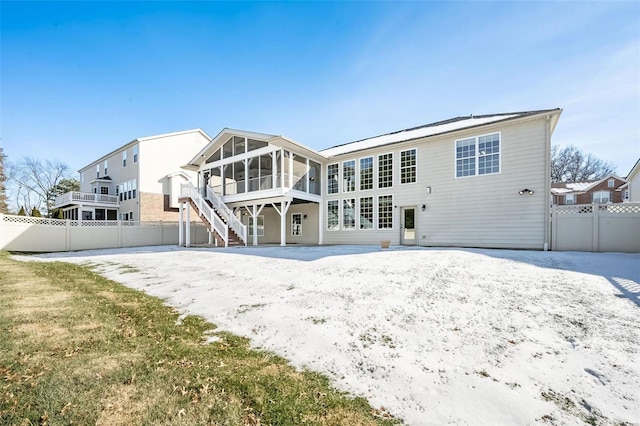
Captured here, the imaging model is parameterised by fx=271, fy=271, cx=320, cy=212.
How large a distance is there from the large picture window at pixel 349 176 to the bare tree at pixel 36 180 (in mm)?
41194

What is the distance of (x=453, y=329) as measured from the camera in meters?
3.53

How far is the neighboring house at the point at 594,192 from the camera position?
31.4 meters

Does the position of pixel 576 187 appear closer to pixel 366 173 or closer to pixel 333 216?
pixel 366 173

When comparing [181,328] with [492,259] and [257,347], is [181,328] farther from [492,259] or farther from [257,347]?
[492,259]

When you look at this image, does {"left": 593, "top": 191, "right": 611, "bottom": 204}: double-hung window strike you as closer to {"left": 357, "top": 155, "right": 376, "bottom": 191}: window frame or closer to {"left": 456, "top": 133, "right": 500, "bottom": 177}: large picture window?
{"left": 456, "top": 133, "right": 500, "bottom": 177}: large picture window

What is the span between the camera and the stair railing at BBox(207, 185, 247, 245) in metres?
14.9

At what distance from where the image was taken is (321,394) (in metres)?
2.32

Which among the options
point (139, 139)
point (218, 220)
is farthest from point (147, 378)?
point (139, 139)

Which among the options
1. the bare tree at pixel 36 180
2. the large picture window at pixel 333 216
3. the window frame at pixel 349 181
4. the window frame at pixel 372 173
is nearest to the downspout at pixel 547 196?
the window frame at pixel 372 173

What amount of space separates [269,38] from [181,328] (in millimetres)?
11973

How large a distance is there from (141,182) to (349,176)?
17929 millimetres

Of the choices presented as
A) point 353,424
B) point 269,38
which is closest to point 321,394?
point 353,424

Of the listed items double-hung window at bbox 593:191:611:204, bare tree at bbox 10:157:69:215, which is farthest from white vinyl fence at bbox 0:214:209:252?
double-hung window at bbox 593:191:611:204

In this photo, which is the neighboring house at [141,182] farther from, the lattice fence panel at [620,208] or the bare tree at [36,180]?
the lattice fence panel at [620,208]
